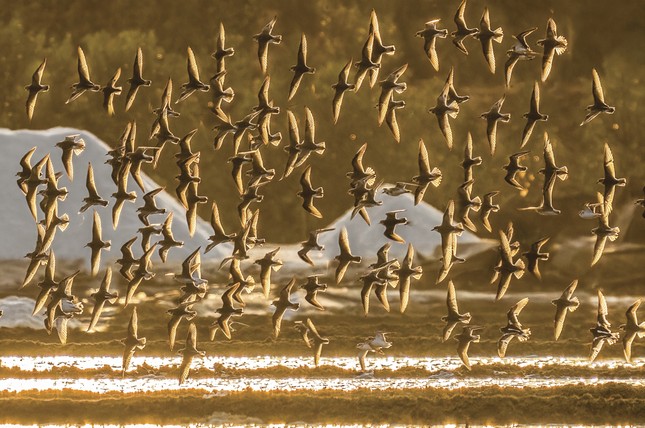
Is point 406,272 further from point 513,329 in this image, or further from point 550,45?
point 550,45

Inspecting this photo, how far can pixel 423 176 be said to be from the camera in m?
1.55

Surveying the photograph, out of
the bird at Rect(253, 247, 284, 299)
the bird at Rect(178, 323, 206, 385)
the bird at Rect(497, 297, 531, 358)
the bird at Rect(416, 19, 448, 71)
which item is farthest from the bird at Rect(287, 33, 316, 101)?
the bird at Rect(497, 297, 531, 358)

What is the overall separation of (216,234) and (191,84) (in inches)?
13.1

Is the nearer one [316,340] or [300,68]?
[300,68]

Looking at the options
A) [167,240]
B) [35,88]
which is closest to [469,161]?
[167,240]

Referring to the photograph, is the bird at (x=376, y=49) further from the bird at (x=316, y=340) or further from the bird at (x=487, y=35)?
the bird at (x=316, y=340)

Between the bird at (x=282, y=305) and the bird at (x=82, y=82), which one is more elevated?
the bird at (x=82, y=82)

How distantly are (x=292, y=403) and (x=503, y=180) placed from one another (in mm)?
722

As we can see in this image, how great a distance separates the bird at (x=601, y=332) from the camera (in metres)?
1.58

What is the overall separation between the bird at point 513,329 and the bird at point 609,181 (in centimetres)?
28

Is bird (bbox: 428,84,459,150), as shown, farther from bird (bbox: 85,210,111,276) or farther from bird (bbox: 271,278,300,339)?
bird (bbox: 85,210,111,276)

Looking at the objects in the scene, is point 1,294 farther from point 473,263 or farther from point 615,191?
point 615,191

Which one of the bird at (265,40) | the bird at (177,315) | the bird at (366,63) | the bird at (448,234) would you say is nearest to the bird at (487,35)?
the bird at (366,63)

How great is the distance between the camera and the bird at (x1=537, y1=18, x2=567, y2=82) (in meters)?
1.55
